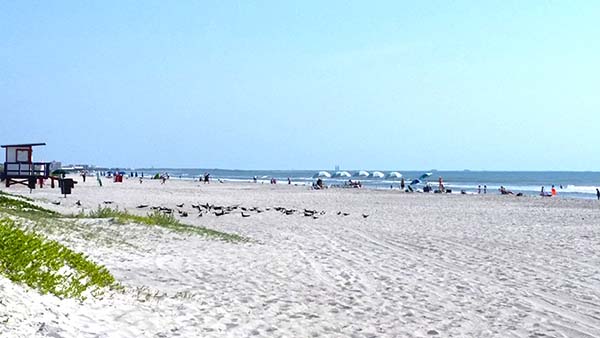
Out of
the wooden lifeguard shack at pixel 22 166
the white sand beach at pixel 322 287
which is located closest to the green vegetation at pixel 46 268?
the white sand beach at pixel 322 287

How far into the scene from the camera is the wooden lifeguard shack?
41.5 meters

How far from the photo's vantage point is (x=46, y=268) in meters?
7.57

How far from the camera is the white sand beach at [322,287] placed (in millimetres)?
7340

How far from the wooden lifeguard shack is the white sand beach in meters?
25.4

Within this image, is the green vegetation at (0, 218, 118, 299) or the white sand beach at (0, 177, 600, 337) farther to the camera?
the white sand beach at (0, 177, 600, 337)

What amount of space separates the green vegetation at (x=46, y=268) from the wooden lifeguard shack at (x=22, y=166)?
34.1 meters

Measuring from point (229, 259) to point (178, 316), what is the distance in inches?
217

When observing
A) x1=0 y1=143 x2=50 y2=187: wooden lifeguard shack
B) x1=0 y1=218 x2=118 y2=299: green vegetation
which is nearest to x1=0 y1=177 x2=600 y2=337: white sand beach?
x1=0 y1=218 x2=118 y2=299: green vegetation

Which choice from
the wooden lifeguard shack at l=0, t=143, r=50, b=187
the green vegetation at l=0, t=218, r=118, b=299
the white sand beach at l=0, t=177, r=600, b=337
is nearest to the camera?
the green vegetation at l=0, t=218, r=118, b=299

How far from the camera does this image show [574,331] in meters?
8.38

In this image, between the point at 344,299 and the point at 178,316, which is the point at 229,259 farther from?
the point at 178,316

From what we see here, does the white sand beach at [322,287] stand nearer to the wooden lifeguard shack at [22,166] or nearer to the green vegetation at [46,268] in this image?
the green vegetation at [46,268]

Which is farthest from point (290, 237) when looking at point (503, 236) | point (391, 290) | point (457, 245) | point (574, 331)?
point (574, 331)

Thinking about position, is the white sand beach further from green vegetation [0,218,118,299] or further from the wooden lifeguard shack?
A: the wooden lifeguard shack
